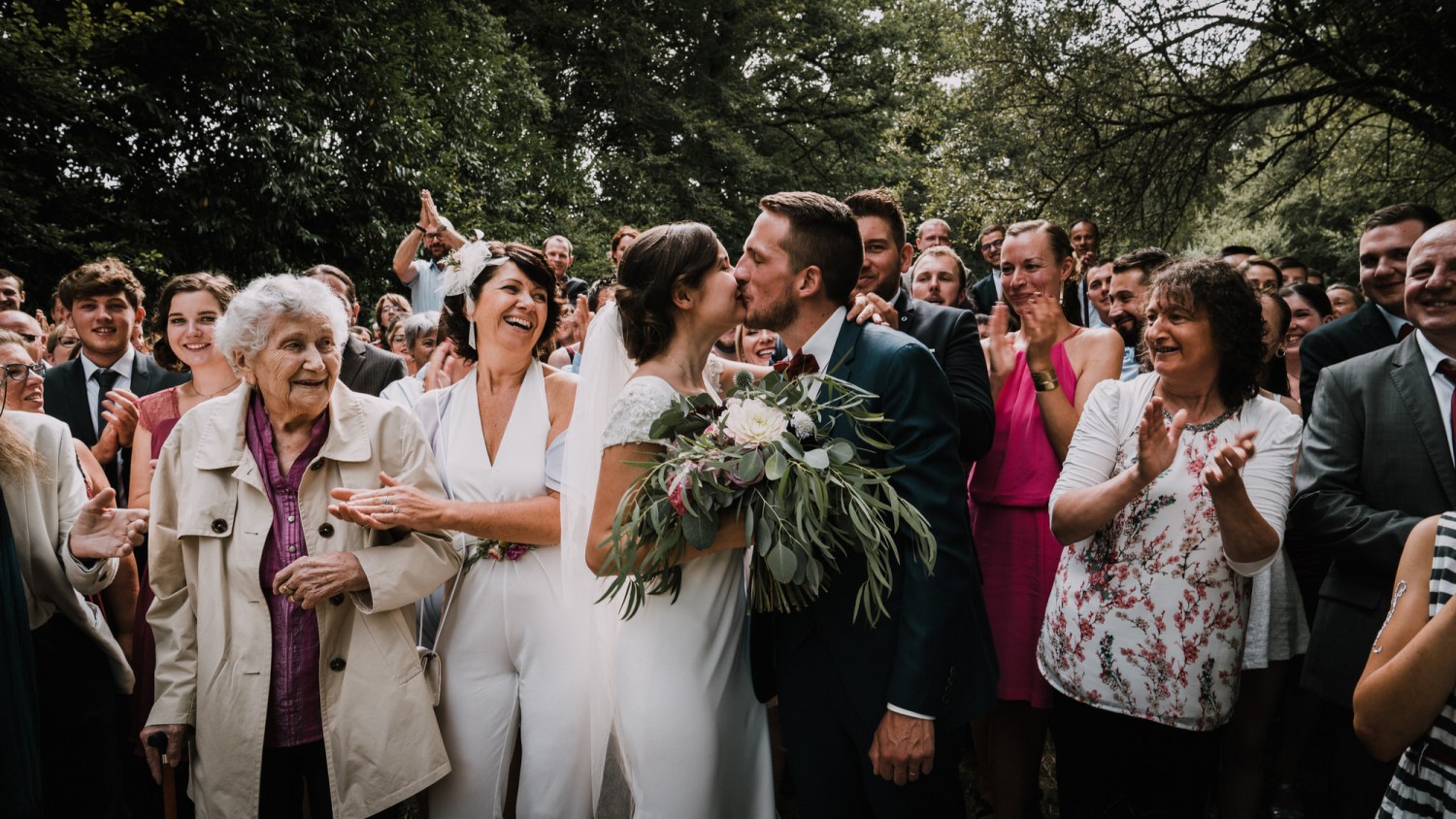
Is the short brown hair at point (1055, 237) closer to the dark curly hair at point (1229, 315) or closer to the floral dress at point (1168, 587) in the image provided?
the dark curly hair at point (1229, 315)

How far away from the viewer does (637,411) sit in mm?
2648

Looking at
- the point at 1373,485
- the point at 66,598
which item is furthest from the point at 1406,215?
the point at 66,598

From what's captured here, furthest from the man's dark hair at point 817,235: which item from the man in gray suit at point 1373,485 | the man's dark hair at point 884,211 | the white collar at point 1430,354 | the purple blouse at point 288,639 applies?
the white collar at point 1430,354

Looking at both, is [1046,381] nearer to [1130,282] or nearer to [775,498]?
[1130,282]

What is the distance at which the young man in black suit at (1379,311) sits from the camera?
432 cm

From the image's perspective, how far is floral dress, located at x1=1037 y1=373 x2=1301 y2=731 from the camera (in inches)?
115

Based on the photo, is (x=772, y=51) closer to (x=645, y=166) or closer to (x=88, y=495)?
(x=645, y=166)

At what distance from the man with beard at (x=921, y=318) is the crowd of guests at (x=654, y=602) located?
0.02 meters

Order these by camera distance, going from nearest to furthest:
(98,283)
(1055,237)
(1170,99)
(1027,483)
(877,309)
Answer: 1. (877,309)
2. (1027,483)
3. (1055,237)
4. (98,283)
5. (1170,99)

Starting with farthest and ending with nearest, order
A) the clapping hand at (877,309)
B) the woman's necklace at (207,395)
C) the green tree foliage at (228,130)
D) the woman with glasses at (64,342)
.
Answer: the green tree foliage at (228,130) → the woman with glasses at (64,342) → the woman's necklace at (207,395) → the clapping hand at (877,309)

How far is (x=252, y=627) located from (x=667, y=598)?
1.37 metres

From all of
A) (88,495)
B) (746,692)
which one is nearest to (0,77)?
(88,495)

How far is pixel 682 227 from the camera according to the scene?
116 inches

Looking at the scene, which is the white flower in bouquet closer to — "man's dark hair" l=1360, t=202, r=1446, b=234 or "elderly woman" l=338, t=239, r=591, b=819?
"elderly woman" l=338, t=239, r=591, b=819
